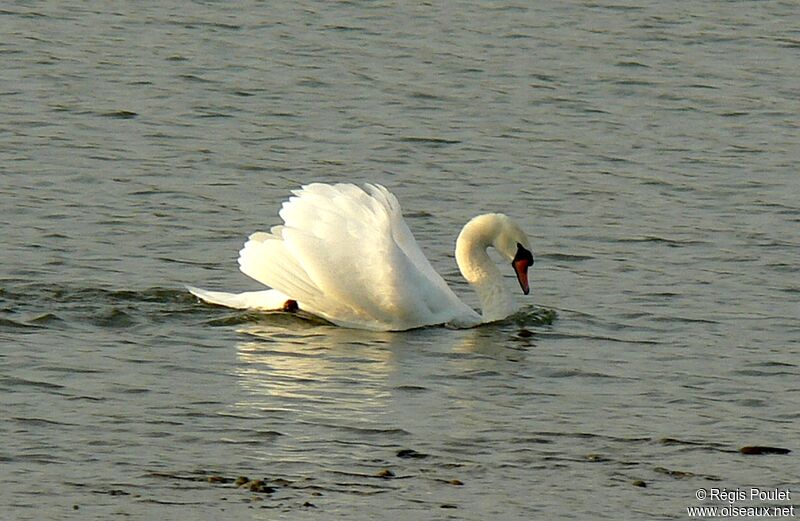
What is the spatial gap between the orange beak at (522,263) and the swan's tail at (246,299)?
151 cm

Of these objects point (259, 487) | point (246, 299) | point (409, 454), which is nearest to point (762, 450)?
point (409, 454)

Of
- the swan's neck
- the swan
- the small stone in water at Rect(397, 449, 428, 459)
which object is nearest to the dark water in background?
the small stone in water at Rect(397, 449, 428, 459)

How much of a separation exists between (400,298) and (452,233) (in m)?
2.37

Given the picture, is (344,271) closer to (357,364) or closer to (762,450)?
(357,364)

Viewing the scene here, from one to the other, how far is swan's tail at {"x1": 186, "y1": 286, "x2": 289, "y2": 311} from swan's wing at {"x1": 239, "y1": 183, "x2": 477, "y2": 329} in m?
0.12

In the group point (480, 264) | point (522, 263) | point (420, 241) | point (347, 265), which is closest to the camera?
point (347, 265)

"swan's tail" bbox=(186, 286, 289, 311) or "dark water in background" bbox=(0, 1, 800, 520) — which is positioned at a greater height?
"dark water in background" bbox=(0, 1, 800, 520)

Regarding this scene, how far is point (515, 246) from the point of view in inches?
479

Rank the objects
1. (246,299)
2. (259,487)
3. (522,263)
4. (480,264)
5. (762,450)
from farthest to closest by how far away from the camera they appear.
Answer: (480,264)
(522,263)
(246,299)
(762,450)
(259,487)

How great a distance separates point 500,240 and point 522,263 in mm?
256

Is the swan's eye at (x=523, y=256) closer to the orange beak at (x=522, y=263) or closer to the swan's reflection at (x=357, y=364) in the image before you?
the orange beak at (x=522, y=263)

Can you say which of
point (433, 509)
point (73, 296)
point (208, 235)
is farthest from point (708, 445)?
point (208, 235)

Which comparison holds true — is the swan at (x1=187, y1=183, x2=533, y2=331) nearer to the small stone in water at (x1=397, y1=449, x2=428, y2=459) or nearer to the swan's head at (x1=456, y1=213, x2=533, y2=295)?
the swan's head at (x1=456, y1=213, x2=533, y2=295)

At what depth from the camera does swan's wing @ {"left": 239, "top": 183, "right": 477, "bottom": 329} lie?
11.4 m
